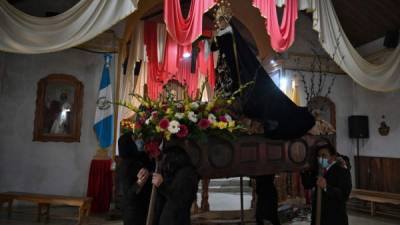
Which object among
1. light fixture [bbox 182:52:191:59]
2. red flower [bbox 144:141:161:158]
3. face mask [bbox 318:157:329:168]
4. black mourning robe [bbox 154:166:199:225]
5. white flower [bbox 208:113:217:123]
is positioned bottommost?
black mourning robe [bbox 154:166:199:225]

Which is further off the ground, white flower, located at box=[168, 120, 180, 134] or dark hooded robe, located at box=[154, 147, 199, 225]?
white flower, located at box=[168, 120, 180, 134]

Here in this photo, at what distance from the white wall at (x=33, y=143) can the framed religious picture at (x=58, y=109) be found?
0.10 m

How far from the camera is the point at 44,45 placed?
3531 mm

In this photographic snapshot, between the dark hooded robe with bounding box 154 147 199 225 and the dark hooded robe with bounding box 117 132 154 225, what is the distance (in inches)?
16.1

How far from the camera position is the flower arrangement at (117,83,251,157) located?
2.40 meters

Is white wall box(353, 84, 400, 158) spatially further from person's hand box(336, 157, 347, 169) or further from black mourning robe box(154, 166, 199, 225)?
black mourning robe box(154, 166, 199, 225)

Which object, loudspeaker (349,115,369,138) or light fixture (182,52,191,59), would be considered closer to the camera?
loudspeaker (349,115,369,138)

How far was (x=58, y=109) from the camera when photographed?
6281mm

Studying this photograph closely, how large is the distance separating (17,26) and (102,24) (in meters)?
0.92

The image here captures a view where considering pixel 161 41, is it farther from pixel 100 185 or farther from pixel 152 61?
pixel 100 185

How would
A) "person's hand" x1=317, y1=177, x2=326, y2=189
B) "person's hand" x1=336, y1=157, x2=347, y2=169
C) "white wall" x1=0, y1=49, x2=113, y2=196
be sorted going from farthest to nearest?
"white wall" x1=0, y1=49, x2=113, y2=196
"person's hand" x1=336, y1=157, x2=347, y2=169
"person's hand" x1=317, y1=177, x2=326, y2=189

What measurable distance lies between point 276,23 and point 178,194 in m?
3.28

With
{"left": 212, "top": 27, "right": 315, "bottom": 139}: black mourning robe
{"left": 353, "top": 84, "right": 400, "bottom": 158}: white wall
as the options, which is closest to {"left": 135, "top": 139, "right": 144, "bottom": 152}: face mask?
{"left": 212, "top": 27, "right": 315, "bottom": 139}: black mourning robe

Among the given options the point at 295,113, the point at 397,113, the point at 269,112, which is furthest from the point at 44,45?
the point at 397,113
